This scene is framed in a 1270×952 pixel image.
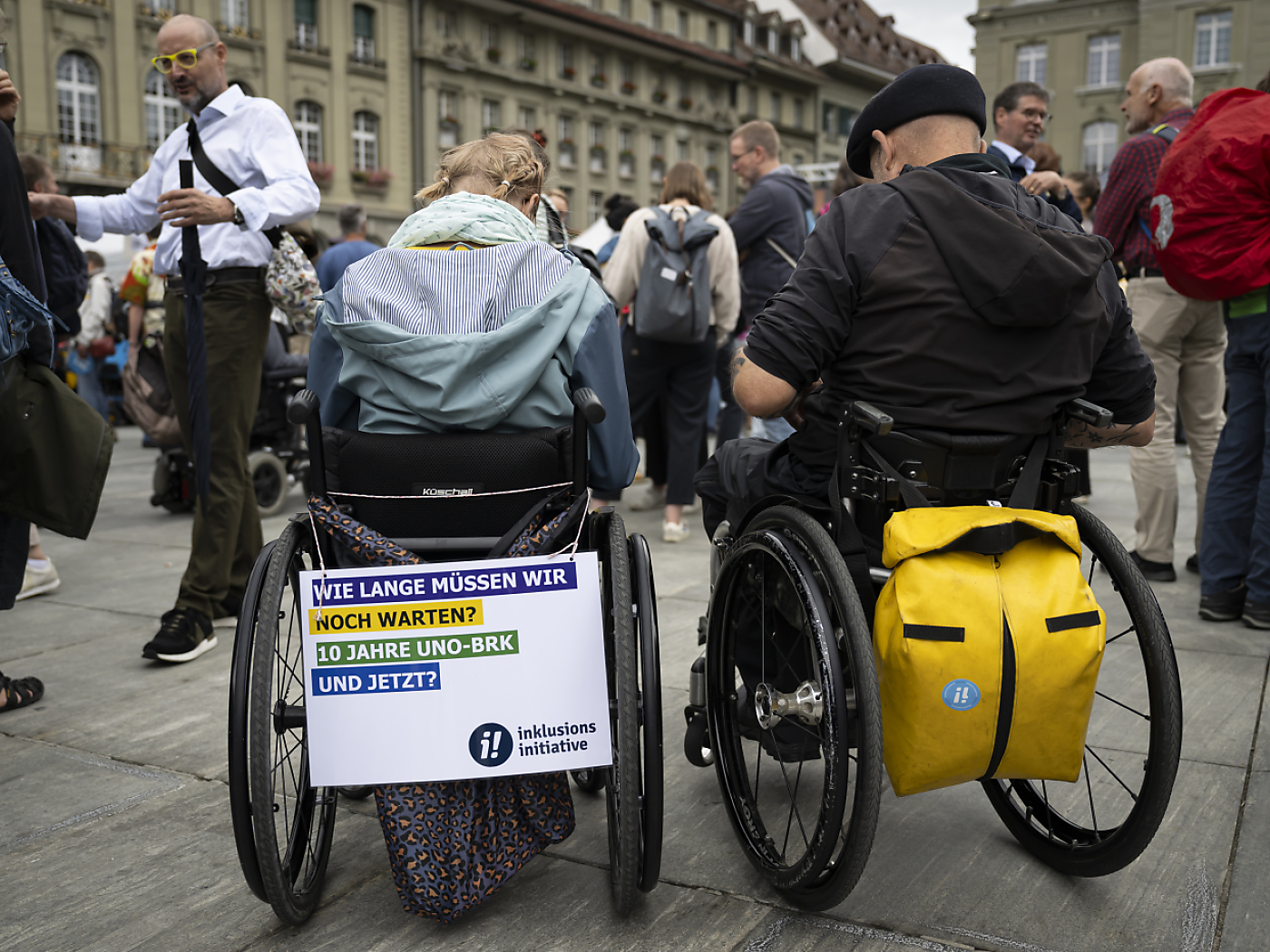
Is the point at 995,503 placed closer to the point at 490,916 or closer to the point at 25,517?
the point at 490,916

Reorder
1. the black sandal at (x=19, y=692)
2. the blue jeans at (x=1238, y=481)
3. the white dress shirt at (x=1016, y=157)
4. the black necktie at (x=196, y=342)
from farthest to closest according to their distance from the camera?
1. the white dress shirt at (x=1016, y=157)
2. the blue jeans at (x=1238, y=481)
3. the black necktie at (x=196, y=342)
4. the black sandal at (x=19, y=692)

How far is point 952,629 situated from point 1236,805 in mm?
1242

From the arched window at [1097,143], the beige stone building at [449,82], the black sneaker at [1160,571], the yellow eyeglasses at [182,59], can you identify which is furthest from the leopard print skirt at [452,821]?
the arched window at [1097,143]

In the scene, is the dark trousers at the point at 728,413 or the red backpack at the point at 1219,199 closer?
the red backpack at the point at 1219,199

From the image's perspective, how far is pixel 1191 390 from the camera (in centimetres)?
496

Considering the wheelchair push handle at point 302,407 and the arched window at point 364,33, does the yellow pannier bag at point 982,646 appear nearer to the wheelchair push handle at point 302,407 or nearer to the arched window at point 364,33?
the wheelchair push handle at point 302,407

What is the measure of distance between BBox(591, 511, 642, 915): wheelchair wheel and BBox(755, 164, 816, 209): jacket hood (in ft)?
15.0

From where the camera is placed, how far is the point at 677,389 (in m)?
6.22

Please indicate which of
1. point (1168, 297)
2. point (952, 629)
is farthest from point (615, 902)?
point (1168, 297)

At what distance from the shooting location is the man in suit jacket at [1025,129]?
18.2 ft

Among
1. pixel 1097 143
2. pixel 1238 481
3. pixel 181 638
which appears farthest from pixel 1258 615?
pixel 1097 143

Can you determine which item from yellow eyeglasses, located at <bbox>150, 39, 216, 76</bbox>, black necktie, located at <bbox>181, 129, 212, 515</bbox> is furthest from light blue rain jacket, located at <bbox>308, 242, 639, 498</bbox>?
yellow eyeglasses, located at <bbox>150, 39, 216, 76</bbox>

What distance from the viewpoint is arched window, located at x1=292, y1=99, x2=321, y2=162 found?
33.5m

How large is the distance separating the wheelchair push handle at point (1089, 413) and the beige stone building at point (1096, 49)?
4245 cm
